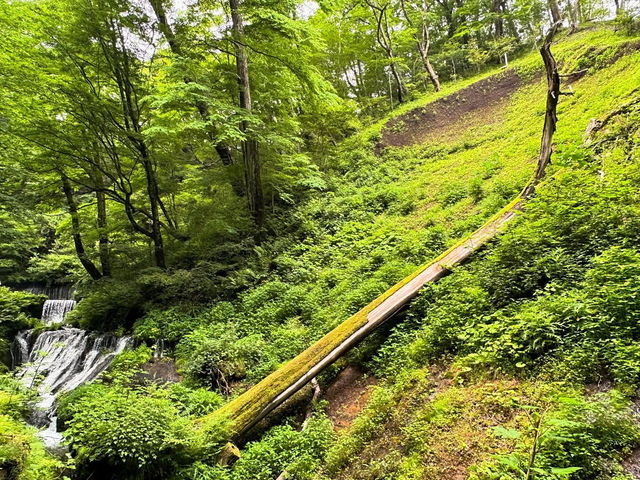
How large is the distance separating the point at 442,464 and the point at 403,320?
119 inches

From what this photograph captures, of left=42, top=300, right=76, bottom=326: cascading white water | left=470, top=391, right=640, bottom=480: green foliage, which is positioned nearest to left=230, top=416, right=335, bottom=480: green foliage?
left=470, top=391, right=640, bottom=480: green foliage

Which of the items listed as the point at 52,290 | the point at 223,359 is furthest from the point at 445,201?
the point at 52,290

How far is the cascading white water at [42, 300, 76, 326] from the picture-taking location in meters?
14.8

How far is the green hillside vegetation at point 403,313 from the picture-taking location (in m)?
3.02

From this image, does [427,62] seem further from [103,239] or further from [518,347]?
[518,347]

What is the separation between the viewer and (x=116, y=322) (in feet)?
36.7

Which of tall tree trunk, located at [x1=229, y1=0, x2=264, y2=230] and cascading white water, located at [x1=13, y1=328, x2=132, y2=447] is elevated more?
tall tree trunk, located at [x1=229, y1=0, x2=264, y2=230]

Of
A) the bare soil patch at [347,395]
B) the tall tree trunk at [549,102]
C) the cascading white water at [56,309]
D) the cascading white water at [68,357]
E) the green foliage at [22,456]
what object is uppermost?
the tall tree trunk at [549,102]

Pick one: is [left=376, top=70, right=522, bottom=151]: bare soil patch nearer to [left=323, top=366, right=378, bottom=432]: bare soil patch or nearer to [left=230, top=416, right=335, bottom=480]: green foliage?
[left=323, top=366, right=378, bottom=432]: bare soil patch

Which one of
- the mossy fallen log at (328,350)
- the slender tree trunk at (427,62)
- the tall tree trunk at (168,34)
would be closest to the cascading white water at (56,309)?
the tall tree trunk at (168,34)

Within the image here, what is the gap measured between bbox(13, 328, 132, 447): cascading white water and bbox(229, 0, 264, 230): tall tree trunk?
21.1 feet

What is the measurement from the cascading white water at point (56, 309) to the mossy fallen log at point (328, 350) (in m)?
13.8

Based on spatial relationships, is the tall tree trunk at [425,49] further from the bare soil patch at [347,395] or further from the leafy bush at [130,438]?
the leafy bush at [130,438]

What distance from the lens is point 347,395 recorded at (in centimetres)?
558
